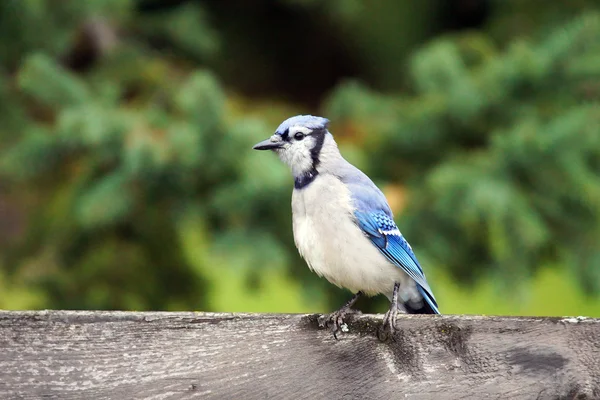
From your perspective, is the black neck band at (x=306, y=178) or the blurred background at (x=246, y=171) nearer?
the black neck band at (x=306, y=178)

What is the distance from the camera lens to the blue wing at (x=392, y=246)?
234 centimetres

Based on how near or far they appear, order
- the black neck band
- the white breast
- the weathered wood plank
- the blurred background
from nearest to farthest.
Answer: the weathered wood plank
the white breast
the black neck band
the blurred background

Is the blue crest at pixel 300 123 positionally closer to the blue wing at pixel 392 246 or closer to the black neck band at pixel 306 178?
the black neck band at pixel 306 178

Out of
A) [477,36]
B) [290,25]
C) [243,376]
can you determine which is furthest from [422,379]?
[290,25]

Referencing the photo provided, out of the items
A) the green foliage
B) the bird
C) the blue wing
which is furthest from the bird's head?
the green foliage

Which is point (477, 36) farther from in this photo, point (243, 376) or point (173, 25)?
point (243, 376)

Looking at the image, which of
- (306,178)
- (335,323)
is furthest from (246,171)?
(335,323)

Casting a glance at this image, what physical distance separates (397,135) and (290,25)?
66.4 inches

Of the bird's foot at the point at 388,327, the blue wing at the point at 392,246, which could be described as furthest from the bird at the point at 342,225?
the bird's foot at the point at 388,327

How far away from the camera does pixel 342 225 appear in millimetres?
2314

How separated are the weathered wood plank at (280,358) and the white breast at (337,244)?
1.79 feet

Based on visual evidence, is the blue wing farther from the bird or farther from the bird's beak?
the bird's beak

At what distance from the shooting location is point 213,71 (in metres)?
4.69

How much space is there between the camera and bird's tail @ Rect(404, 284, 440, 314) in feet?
7.77
